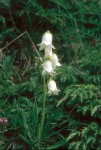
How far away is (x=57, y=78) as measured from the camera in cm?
394

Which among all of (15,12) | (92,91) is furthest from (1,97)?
(15,12)

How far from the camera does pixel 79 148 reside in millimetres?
3311

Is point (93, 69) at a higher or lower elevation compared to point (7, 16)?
lower

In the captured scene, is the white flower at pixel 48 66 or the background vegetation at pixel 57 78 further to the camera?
the background vegetation at pixel 57 78

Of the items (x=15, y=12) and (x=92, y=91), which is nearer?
(x=92, y=91)

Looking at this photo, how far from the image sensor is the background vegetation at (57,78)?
132 inches

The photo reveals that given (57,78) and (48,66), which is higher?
(57,78)

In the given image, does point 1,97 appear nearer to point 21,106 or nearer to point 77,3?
point 21,106

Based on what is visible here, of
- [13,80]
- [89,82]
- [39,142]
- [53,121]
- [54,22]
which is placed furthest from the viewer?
[54,22]

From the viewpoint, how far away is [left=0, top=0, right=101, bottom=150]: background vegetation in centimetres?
335

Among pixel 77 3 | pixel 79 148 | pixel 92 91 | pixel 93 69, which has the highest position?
pixel 77 3

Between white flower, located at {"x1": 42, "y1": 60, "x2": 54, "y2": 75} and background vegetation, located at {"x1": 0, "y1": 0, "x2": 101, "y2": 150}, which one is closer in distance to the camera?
white flower, located at {"x1": 42, "y1": 60, "x2": 54, "y2": 75}

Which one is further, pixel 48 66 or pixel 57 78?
pixel 57 78

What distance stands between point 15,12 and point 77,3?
83 centimetres
